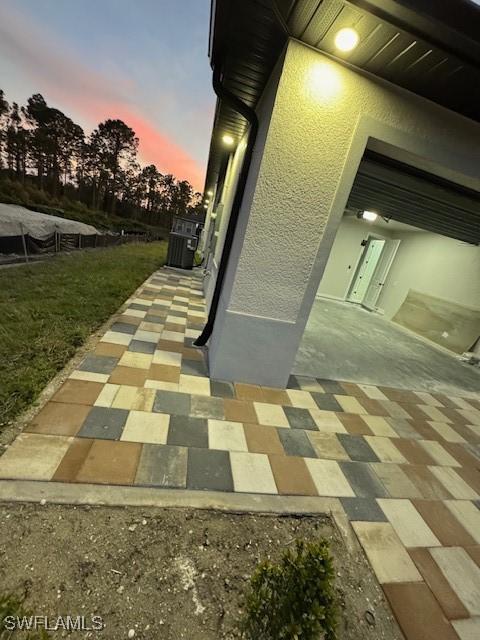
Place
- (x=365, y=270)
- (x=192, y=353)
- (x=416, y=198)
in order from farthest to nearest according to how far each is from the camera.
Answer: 1. (x=365, y=270)
2. (x=416, y=198)
3. (x=192, y=353)

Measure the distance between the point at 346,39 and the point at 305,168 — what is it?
79 cm

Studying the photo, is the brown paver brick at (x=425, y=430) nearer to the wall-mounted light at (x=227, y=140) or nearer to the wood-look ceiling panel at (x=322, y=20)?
the wood-look ceiling panel at (x=322, y=20)

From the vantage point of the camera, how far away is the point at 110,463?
158 centimetres

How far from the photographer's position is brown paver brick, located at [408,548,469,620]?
1241 mm

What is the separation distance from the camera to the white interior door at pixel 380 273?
893 centimetres

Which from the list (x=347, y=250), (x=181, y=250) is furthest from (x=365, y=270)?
(x=181, y=250)

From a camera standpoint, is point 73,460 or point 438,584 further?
point 73,460

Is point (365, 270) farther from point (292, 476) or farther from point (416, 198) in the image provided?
point (292, 476)

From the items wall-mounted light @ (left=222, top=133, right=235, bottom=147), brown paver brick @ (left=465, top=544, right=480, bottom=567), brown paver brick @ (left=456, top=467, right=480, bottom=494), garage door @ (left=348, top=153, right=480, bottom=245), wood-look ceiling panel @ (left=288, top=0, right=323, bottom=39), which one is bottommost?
brown paver brick @ (left=465, top=544, right=480, bottom=567)

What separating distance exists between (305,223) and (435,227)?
5.21 m

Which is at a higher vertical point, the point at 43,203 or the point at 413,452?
the point at 43,203

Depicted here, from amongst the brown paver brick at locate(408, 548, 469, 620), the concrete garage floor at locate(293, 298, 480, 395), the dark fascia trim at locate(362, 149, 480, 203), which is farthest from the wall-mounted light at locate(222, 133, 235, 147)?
the brown paver brick at locate(408, 548, 469, 620)

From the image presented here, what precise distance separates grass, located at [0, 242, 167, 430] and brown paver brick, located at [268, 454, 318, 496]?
5.97 feet

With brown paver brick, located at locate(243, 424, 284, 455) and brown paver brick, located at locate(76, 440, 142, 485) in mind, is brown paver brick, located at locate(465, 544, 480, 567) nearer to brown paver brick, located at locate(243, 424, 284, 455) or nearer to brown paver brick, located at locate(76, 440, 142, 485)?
brown paver brick, located at locate(243, 424, 284, 455)
